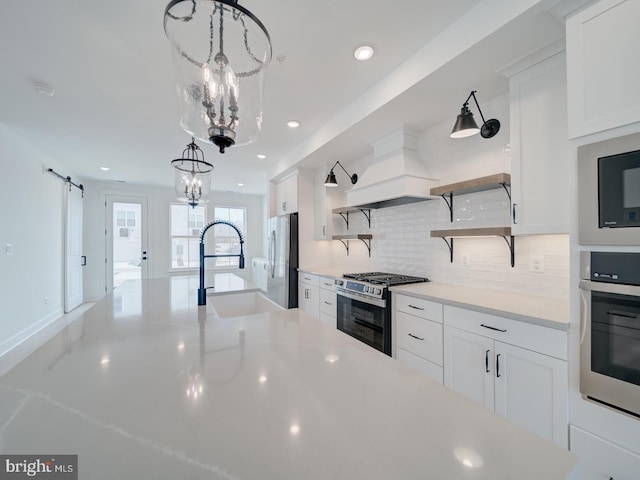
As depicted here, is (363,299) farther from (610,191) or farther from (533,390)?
(610,191)

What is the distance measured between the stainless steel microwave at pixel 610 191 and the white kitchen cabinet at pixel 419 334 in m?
0.96

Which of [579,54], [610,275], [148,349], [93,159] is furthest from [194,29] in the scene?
[93,159]

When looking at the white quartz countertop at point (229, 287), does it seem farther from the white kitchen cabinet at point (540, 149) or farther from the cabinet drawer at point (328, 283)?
the white kitchen cabinet at point (540, 149)

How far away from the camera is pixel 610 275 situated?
3.79ft

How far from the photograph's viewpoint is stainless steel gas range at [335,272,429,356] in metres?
2.30

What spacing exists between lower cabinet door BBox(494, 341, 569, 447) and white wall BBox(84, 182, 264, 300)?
246 inches

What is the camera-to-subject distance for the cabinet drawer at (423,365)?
1908 mm

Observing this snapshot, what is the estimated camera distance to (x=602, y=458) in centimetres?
121

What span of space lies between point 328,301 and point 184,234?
4689 mm

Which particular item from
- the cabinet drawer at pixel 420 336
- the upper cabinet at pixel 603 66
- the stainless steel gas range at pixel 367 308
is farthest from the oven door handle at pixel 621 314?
the stainless steel gas range at pixel 367 308

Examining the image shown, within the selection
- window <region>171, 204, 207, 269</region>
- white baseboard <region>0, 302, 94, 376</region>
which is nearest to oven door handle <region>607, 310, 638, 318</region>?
white baseboard <region>0, 302, 94, 376</region>

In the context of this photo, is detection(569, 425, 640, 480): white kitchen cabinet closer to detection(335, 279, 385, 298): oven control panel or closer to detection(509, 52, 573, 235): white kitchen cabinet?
detection(509, 52, 573, 235): white kitchen cabinet

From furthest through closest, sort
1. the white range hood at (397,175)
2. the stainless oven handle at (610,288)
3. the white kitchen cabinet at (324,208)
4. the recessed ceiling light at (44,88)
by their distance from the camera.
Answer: the white kitchen cabinet at (324,208) < the white range hood at (397,175) < the recessed ceiling light at (44,88) < the stainless oven handle at (610,288)

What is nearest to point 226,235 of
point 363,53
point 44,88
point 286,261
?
point 286,261
